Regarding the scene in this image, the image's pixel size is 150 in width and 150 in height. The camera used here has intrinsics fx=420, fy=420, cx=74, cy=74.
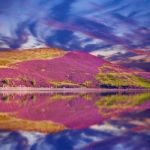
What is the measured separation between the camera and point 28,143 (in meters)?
16.5

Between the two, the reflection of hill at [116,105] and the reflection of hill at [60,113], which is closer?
the reflection of hill at [60,113]

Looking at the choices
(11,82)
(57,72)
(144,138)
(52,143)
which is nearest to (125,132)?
(144,138)

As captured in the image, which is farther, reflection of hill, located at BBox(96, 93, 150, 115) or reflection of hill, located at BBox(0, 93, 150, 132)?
reflection of hill, located at BBox(96, 93, 150, 115)

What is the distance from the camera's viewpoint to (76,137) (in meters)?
18.5

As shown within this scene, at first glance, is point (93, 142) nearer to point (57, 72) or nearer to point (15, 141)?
point (15, 141)

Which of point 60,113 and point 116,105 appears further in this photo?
point 116,105

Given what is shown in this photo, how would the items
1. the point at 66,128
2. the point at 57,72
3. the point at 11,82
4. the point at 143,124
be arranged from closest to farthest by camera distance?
the point at 66,128 → the point at 143,124 → the point at 11,82 → the point at 57,72

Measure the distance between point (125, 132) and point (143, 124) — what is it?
4364 millimetres

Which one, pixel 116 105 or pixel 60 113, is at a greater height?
pixel 116 105

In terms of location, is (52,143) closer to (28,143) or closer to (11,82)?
(28,143)

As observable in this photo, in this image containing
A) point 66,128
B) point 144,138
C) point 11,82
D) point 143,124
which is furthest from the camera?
point 11,82

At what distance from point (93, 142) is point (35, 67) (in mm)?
182139

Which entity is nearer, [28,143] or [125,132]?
[28,143]

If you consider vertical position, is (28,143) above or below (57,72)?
below
